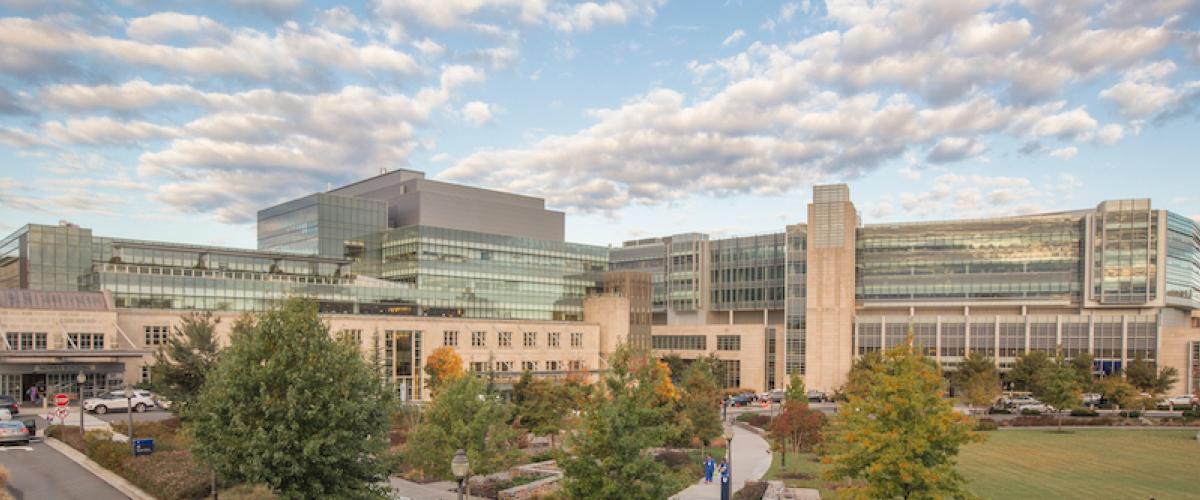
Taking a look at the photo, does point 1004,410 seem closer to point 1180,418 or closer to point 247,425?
point 1180,418

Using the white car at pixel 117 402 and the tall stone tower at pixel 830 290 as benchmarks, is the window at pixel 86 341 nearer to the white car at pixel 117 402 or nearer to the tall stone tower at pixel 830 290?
the white car at pixel 117 402

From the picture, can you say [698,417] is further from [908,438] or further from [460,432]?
[908,438]

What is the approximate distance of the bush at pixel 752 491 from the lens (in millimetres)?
29944

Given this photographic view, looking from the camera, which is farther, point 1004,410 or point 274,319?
point 1004,410

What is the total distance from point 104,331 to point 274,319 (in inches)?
1853

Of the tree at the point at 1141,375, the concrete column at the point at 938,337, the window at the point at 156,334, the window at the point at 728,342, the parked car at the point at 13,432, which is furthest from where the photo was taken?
the window at the point at 728,342

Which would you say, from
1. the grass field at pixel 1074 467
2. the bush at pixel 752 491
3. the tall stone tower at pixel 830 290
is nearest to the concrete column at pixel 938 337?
the tall stone tower at pixel 830 290

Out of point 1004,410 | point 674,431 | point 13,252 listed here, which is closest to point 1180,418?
point 1004,410

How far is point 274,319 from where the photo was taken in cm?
2042

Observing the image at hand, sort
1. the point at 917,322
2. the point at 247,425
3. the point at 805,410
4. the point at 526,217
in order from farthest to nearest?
the point at 526,217
the point at 917,322
the point at 805,410
the point at 247,425

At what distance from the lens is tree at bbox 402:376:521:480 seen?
2773 cm

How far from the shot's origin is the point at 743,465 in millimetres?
40094

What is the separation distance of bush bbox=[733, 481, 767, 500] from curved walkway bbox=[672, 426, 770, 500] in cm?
62

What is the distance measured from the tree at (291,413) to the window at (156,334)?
46.6 metres
